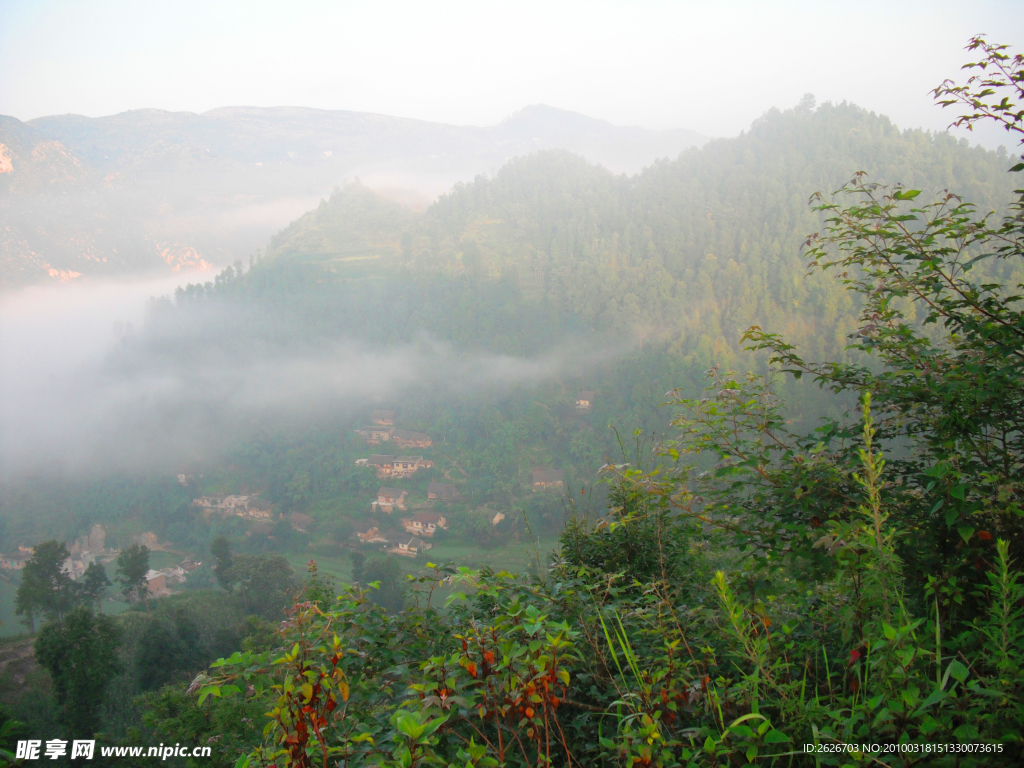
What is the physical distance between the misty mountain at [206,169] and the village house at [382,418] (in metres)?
56.1

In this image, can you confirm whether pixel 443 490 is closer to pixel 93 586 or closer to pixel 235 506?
pixel 235 506

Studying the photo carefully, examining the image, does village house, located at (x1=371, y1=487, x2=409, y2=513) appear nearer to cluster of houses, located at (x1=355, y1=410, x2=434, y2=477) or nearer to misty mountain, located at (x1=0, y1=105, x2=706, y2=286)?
cluster of houses, located at (x1=355, y1=410, x2=434, y2=477)

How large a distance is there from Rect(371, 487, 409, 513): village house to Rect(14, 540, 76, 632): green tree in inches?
1148

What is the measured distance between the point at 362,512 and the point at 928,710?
58067 millimetres

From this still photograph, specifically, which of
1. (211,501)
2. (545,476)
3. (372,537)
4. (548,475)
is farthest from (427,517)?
(211,501)

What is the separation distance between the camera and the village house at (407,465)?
61031 mm

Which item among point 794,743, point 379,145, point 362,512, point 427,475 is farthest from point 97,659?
point 379,145

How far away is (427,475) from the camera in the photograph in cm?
6159

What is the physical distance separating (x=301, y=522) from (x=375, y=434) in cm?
1798

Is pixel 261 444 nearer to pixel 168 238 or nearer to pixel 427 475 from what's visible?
pixel 427 475

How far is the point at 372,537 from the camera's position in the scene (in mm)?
50469

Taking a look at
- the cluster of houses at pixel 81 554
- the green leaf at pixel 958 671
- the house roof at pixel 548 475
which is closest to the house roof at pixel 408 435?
the house roof at pixel 548 475

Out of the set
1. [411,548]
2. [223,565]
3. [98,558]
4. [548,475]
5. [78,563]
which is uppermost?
[223,565]

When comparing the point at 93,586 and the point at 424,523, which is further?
the point at 424,523
